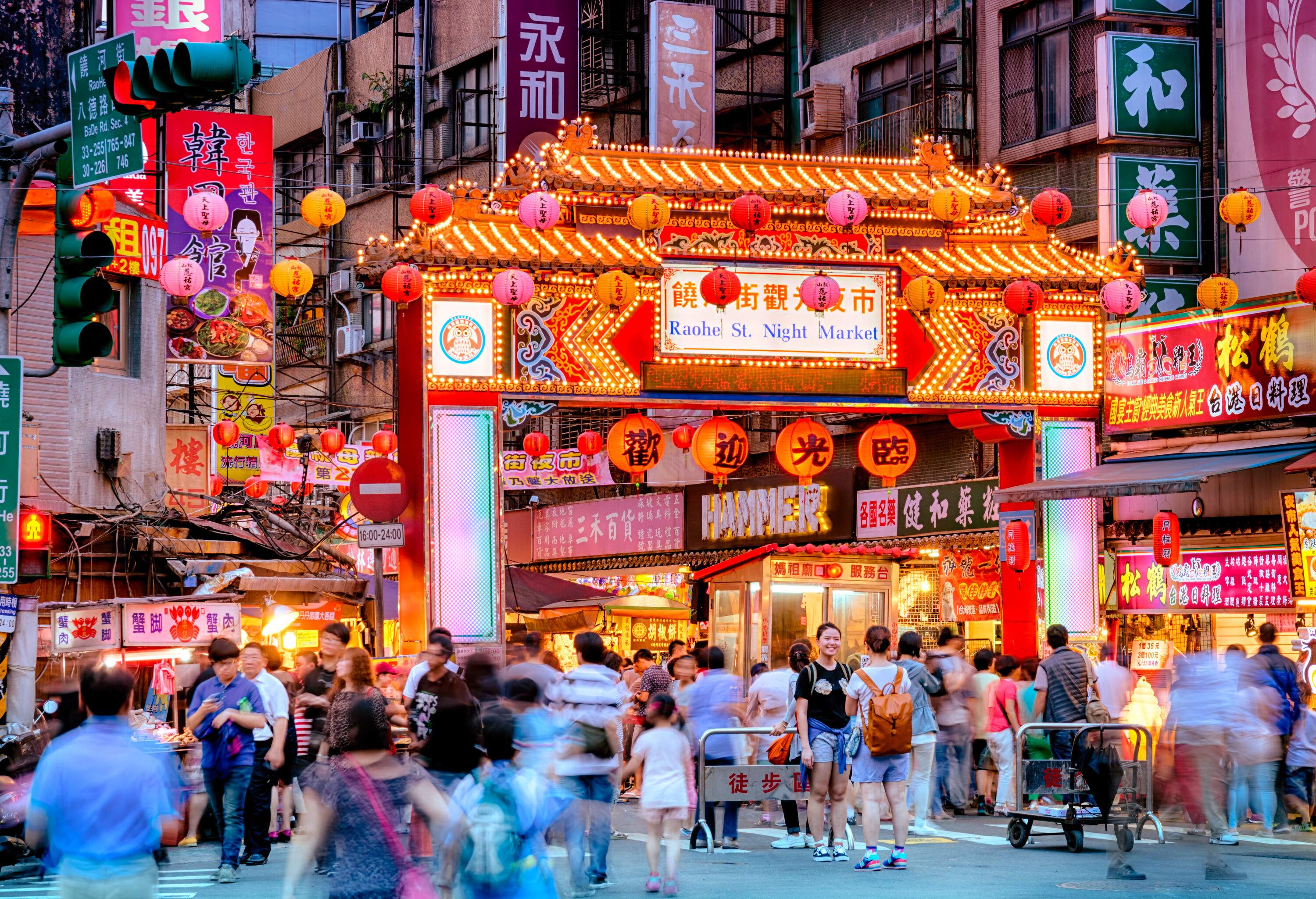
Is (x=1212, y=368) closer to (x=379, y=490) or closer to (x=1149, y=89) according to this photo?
(x=1149, y=89)

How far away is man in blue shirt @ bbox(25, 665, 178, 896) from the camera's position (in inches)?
286

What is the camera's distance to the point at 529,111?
32562 mm

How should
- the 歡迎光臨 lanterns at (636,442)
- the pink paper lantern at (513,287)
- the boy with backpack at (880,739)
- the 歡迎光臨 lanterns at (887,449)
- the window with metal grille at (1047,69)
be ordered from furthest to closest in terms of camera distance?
the window with metal grille at (1047,69) → the 歡迎光臨 lanterns at (636,442) → the 歡迎光臨 lanterns at (887,449) → the pink paper lantern at (513,287) → the boy with backpack at (880,739)

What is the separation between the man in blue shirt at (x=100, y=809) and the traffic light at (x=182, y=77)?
3.40m

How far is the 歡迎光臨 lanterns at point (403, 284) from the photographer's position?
69.2ft

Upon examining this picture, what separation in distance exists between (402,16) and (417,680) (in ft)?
112

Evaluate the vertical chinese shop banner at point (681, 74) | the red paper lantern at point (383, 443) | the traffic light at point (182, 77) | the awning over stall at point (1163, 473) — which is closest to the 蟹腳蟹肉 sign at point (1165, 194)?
the awning over stall at point (1163, 473)

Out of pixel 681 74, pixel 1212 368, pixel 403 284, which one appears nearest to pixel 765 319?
pixel 403 284

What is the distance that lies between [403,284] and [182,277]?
9.15 ft

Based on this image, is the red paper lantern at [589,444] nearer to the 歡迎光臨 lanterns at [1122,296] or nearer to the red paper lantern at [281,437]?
the red paper lantern at [281,437]

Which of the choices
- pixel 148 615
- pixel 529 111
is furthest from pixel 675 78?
pixel 148 615

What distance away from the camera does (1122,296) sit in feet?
69.5

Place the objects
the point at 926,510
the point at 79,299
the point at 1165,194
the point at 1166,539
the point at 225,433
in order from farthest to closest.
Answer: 1. the point at 926,510
2. the point at 225,433
3. the point at 1165,194
4. the point at 1166,539
5. the point at 79,299

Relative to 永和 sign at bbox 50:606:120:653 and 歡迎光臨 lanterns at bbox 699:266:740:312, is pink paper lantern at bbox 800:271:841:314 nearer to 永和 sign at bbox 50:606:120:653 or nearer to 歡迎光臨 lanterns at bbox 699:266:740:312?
歡迎光臨 lanterns at bbox 699:266:740:312
